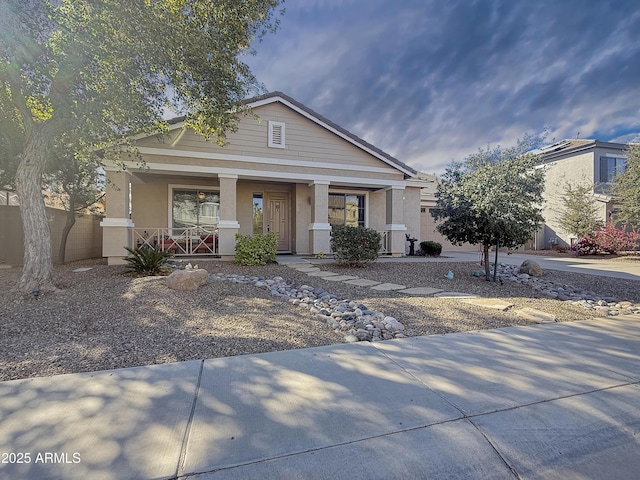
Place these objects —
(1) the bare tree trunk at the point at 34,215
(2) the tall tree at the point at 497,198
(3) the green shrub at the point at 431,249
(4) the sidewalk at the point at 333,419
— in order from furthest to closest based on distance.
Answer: (3) the green shrub at the point at 431,249, (2) the tall tree at the point at 497,198, (1) the bare tree trunk at the point at 34,215, (4) the sidewalk at the point at 333,419

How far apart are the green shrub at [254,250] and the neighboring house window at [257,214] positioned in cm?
325

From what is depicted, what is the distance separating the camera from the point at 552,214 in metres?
20.8

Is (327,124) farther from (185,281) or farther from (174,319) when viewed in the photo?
(174,319)

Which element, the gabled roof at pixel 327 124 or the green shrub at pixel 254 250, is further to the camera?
the gabled roof at pixel 327 124

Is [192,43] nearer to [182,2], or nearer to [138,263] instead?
[182,2]

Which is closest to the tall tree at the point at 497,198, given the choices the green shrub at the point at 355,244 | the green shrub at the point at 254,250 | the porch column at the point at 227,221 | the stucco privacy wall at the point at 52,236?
the green shrub at the point at 355,244

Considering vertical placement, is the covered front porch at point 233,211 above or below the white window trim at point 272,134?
below

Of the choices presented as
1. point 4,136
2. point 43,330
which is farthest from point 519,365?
point 4,136

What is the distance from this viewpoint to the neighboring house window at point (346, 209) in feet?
41.9

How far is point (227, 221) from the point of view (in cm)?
957

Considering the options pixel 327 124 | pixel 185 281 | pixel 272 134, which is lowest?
pixel 185 281

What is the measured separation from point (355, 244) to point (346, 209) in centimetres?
449

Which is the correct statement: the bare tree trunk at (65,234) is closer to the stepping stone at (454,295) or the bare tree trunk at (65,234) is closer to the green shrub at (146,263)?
the green shrub at (146,263)

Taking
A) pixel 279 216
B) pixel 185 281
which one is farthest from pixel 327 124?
pixel 185 281
